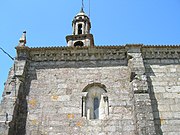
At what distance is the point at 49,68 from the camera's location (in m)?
10.3

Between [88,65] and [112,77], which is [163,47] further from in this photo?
[88,65]

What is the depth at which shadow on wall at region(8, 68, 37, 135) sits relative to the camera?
28.0 ft

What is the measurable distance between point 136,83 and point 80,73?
7.94ft

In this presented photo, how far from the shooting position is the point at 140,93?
8.84 meters

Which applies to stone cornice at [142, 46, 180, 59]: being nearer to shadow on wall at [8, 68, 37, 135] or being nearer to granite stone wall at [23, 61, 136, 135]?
granite stone wall at [23, 61, 136, 135]

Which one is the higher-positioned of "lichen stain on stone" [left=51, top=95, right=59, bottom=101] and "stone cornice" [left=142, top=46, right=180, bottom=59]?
"stone cornice" [left=142, top=46, right=180, bottom=59]

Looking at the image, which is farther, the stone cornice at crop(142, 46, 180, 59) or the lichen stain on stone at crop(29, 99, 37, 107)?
the stone cornice at crop(142, 46, 180, 59)

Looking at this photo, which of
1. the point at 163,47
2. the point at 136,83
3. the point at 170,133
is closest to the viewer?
the point at 170,133

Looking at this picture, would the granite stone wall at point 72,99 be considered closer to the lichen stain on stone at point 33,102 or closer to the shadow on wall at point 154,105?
the lichen stain on stone at point 33,102

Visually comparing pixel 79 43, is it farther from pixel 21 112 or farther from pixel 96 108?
pixel 21 112

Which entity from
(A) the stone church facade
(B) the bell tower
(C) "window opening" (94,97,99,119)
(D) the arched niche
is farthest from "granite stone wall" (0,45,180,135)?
(D) the arched niche

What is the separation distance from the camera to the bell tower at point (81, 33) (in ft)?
48.0

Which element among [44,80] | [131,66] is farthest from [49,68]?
[131,66]

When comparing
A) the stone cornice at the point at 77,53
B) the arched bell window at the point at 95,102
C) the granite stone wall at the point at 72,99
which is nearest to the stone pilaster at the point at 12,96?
the granite stone wall at the point at 72,99
